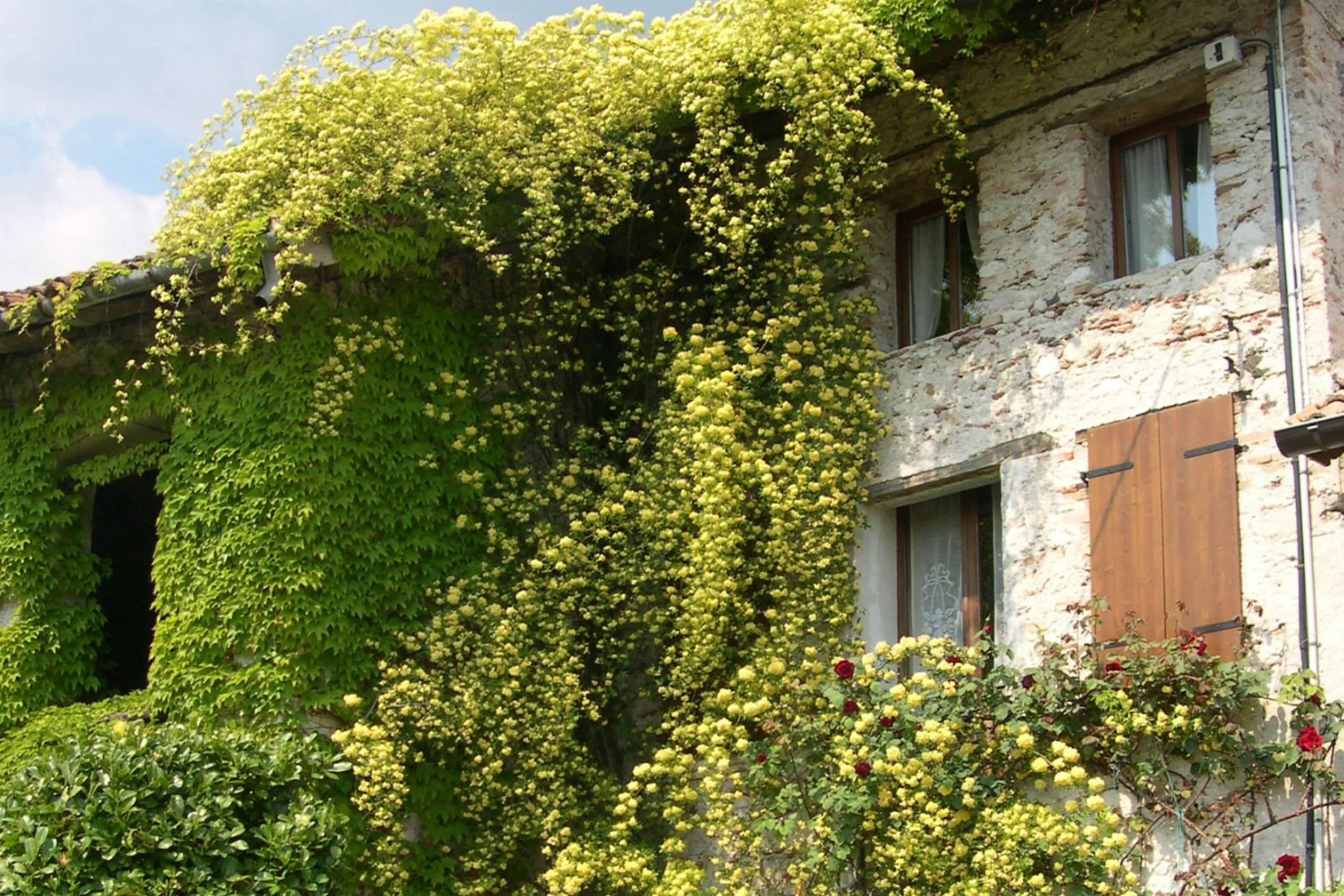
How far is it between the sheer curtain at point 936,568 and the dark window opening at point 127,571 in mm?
5361

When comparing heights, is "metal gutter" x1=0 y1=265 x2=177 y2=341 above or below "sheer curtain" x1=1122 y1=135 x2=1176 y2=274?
below

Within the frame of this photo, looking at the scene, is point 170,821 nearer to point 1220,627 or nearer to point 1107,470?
point 1107,470

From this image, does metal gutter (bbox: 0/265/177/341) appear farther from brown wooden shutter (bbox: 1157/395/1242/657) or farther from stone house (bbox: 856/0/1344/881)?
brown wooden shutter (bbox: 1157/395/1242/657)

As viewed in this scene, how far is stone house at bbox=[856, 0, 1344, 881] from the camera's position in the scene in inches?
321

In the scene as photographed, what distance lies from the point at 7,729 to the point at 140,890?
256 cm

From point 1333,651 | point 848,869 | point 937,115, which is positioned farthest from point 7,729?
point 1333,651

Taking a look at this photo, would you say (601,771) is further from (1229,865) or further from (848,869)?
(1229,865)

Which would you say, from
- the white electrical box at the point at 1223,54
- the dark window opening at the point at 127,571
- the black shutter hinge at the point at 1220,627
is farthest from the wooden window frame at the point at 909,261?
the dark window opening at the point at 127,571

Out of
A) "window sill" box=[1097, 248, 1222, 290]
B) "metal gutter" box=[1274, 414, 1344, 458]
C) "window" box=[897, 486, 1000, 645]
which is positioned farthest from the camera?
"window" box=[897, 486, 1000, 645]

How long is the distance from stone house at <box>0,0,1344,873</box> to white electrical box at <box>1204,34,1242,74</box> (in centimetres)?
1

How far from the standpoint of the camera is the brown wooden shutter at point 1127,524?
8.40 metres

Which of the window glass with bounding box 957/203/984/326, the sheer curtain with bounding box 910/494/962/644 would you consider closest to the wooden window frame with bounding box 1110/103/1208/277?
the window glass with bounding box 957/203/984/326

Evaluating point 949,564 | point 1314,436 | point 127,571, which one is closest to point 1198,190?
point 949,564

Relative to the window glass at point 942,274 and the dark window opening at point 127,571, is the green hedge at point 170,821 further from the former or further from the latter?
the window glass at point 942,274
